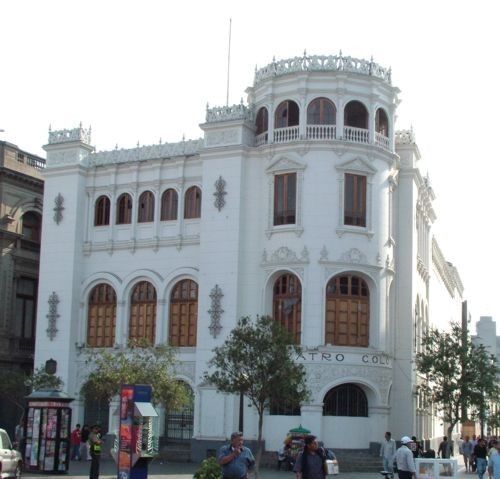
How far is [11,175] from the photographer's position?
170 ft

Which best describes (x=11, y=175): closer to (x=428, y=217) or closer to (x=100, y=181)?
(x=100, y=181)

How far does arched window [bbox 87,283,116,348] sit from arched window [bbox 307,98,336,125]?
1309 cm

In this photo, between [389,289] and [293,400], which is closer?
[293,400]

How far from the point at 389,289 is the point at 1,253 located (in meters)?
21.0

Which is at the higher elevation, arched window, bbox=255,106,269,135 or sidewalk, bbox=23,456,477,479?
arched window, bbox=255,106,269,135

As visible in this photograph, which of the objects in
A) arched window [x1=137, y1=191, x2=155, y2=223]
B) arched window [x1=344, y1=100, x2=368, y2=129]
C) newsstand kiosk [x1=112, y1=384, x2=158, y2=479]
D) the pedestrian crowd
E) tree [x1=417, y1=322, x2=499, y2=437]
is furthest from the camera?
arched window [x1=137, y1=191, x2=155, y2=223]

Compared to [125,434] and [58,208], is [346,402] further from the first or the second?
[125,434]

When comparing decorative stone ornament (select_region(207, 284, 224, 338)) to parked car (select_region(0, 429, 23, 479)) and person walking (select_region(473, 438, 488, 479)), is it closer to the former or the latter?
person walking (select_region(473, 438, 488, 479))

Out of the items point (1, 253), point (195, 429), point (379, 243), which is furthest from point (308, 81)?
point (1, 253)

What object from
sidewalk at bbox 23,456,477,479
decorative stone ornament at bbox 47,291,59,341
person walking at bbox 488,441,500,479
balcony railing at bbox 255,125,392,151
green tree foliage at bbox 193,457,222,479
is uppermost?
balcony railing at bbox 255,125,392,151

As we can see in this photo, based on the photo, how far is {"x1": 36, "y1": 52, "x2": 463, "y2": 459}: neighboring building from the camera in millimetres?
41375

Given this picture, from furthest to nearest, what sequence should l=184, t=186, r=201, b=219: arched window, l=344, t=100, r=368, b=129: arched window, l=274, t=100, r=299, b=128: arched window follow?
l=184, t=186, r=201, b=219: arched window < l=274, t=100, r=299, b=128: arched window < l=344, t=100, r=368, b=129: arched window

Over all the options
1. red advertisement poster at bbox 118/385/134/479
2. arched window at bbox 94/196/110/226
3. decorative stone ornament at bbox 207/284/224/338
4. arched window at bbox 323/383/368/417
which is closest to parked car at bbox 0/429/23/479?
red advertisement poster at bbox 118/385/134/479

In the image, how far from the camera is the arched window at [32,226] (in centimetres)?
5369
